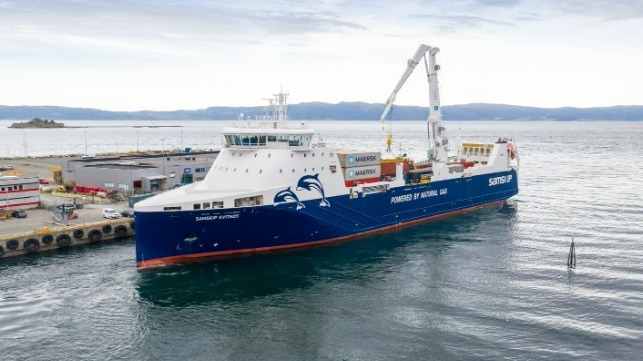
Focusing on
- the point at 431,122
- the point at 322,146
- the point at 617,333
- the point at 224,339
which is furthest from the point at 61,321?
the point at 431,122

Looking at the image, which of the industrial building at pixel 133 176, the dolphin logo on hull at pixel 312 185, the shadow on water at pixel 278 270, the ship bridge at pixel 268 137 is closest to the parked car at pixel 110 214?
the industrial building at pixel 133 176

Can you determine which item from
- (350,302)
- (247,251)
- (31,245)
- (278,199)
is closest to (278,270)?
(247,251)

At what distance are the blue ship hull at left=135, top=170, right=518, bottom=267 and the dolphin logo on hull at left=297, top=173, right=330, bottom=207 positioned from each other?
0.36m

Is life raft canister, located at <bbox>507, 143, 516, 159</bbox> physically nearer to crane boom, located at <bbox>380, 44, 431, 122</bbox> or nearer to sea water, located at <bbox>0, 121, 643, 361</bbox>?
crane boom, located at <bbox>380, 44, 431, 122</bbox>

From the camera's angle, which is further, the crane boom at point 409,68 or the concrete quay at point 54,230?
the crane boom at point 409,68

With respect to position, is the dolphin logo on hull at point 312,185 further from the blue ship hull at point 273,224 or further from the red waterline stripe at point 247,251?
the red waterline stripe at point 247,251

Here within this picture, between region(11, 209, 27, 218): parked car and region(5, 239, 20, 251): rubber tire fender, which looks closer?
region(5, 239, 20, 251): rubber tire fender

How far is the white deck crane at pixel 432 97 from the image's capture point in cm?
5338

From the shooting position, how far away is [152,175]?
56.1 metres

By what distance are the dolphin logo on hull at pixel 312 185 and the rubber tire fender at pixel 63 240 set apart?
16741 mm

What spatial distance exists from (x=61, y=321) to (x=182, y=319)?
553 centimetres

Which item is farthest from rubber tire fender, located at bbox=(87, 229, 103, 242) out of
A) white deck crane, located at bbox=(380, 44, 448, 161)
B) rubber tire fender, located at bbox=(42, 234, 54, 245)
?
white deck crane, located at bbox=(380, 44, 448, 161)

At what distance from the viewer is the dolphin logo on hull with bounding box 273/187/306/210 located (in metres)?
35.6

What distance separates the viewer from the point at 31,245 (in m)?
36.3
